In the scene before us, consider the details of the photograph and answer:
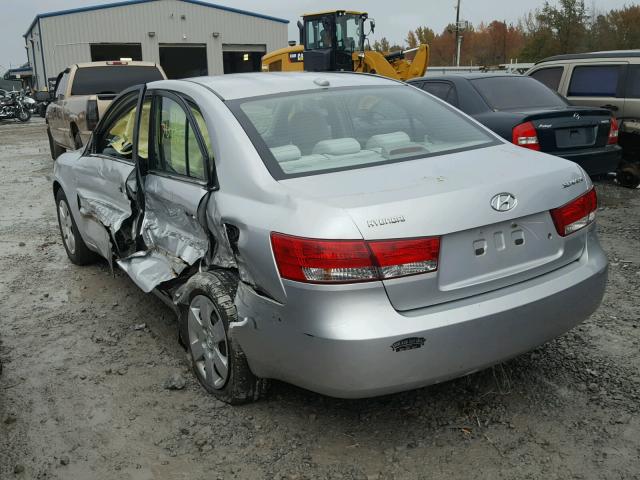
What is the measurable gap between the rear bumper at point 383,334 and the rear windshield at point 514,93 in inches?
204

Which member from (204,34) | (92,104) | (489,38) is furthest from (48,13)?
(489,38)

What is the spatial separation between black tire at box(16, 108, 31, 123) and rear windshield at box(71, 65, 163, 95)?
19.1m

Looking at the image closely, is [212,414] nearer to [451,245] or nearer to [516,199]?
[451,245]

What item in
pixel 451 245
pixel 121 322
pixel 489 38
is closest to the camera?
pixel 451 245

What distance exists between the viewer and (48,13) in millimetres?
33438

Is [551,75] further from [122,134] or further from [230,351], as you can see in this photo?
[230,351]

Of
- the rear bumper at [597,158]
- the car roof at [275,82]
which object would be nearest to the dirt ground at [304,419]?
the car roof at [275,82]

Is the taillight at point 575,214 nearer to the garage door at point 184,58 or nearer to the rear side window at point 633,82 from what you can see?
the rear side window at point 633,82

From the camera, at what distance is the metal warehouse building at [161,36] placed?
3391 cm

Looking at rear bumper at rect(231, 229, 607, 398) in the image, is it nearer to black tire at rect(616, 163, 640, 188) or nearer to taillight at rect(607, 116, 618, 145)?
taillight at rect(607, 116, 618, 145)

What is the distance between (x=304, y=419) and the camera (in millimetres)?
3281

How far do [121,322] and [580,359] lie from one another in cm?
307

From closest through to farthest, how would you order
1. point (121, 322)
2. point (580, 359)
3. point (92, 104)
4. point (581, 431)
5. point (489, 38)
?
point (581, 431)
point (580, 359)
point (121, 322)
point (92, 104)
point (489, 38)

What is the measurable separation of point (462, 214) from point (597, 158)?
5503 mm
